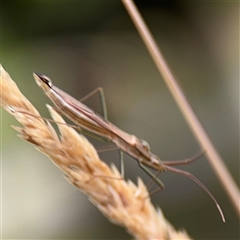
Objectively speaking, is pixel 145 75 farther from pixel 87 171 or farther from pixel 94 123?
pixel 87 171

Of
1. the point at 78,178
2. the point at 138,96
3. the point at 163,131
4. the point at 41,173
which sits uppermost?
the point at 138,96

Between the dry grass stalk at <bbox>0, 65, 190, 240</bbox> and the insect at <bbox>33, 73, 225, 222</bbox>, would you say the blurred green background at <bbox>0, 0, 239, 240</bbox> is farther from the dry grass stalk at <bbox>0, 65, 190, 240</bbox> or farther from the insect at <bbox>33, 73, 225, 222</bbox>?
the dry grass stalk at <bbox>0, 65, 190, 240</bbox>

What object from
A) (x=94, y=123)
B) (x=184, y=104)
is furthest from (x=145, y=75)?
(x=184, y=104)

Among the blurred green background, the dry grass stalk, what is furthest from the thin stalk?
the blurred green background

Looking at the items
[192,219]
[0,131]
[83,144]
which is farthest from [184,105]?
[192,219]

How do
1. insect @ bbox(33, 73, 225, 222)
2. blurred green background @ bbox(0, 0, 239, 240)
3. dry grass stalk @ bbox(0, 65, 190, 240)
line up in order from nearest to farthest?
dry grass stalk @ bbox(0, 65, 190, 240) → insect @ bbox(33, 73, 225, 222) → blurred green background @ bbox(0, 0, 239, 240)

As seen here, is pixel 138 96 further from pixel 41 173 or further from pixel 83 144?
pixel 83 144

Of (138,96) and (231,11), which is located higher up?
(231,11)
